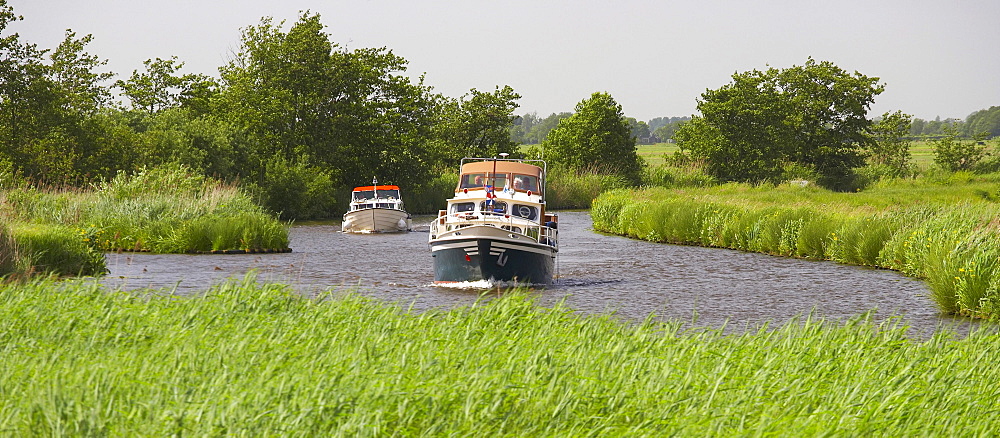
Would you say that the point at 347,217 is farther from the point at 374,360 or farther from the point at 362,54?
the point at 374,360

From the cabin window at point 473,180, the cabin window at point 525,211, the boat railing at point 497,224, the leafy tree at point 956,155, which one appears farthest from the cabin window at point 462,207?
the leafy tree at point 956,155

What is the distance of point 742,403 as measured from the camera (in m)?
8.65

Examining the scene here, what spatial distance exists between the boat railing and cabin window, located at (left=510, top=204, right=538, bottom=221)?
1.55 ft

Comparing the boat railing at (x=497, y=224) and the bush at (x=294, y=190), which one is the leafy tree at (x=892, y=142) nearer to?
the bush at (x=294, y=190)

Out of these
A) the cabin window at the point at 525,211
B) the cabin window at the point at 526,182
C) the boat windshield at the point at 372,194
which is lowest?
the boat windshield at the point at 372,194

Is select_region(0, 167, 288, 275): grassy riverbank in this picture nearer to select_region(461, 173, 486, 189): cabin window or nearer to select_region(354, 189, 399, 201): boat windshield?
select_region(461, 173, 486, 189): cabin window

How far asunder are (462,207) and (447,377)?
55.5ft

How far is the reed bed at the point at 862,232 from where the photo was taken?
1873cm

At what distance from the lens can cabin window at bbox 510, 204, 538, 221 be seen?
998 inches

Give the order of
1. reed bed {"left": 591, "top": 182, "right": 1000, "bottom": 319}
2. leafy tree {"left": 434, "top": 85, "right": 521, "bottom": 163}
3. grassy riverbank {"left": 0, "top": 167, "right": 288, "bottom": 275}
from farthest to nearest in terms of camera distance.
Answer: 1. leafy tree {"left": 434, "top": 85, "right": 521, "bottom": 163}
2. grassy riverbank {"left": 0, "top": 167, "right": 288, "bottom": 275}
3. reed bed {"left": 591, "top": 182, "right": 1000, "bottom": 319}

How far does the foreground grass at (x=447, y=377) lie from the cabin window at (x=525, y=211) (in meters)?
12.6

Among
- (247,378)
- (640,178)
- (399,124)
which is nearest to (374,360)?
(247,378)

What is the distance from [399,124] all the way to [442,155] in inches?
435

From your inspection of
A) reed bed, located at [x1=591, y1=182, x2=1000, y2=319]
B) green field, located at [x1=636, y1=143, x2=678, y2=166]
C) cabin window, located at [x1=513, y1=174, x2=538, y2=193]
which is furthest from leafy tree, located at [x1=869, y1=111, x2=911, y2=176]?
cabin window, located at [x1=513, y1=174, x2=538, y2=193]
